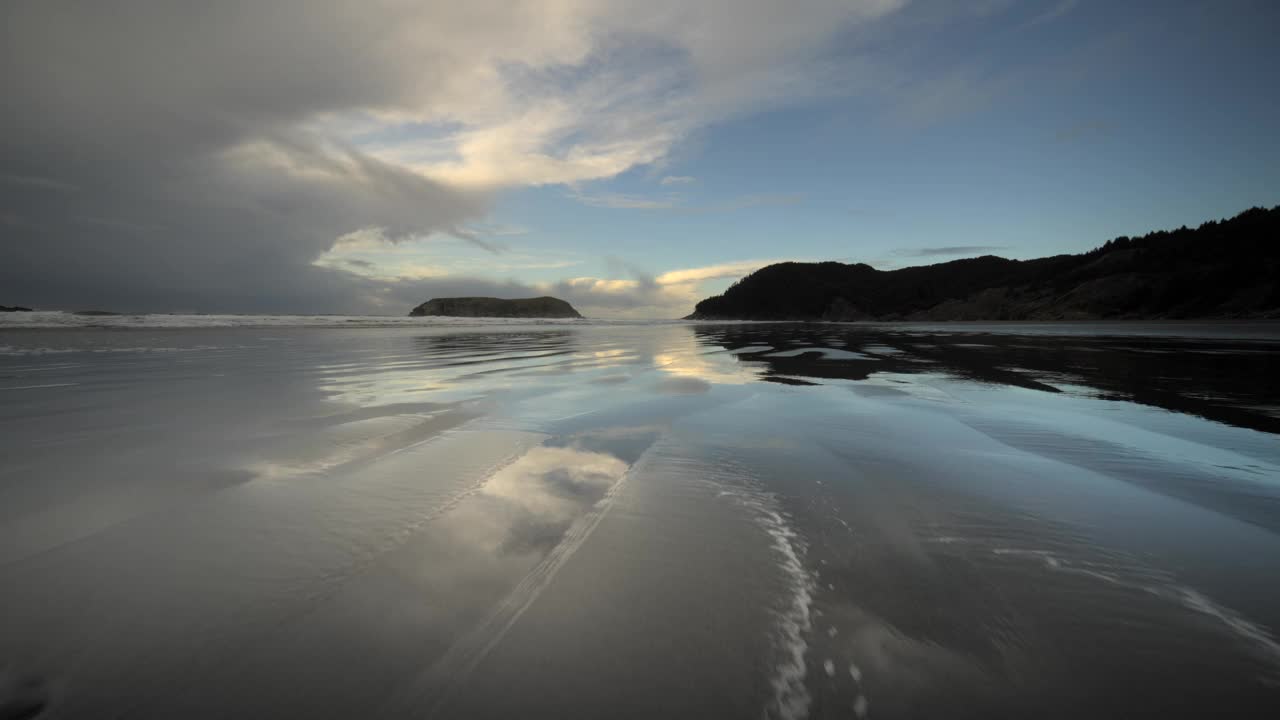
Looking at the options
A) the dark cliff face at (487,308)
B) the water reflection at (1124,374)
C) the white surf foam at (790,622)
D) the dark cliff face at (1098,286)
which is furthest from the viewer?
the dark cliff face at (487,308)

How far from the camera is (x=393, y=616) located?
6.53ft

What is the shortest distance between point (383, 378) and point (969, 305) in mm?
118053

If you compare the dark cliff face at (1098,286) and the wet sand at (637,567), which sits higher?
the dark cliff face at (1098,286)

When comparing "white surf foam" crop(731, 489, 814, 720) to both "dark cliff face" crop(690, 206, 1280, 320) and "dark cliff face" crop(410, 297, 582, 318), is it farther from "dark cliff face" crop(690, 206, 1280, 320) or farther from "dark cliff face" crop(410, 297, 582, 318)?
"dark cliff face" crop(410, 297, 582, 318)

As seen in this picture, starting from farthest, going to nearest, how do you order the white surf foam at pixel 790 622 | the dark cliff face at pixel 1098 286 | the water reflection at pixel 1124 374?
1. the dark cliff face at pixel 1098 286
2. the water reflection at pixel 1124 374
3. the white surf foam at pixel 790 622

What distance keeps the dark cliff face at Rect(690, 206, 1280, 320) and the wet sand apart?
7093cm

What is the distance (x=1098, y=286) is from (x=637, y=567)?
97.3 metres

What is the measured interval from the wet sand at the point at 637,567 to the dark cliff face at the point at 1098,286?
2793 inches

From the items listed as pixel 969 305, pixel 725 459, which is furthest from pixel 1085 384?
pixel 969 305

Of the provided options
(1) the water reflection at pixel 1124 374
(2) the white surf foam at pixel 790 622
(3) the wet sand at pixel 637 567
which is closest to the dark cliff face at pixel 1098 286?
(1) the water reflection at pixel 1124 374

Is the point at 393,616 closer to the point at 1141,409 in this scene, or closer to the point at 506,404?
the point at 506,404

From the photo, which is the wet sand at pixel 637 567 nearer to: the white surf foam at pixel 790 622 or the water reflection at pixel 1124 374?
the white surf foam at pixel 790 622

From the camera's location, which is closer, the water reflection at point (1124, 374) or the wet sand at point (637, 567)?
the wet sand at point (637, 567)

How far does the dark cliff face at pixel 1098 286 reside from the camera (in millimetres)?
55000
